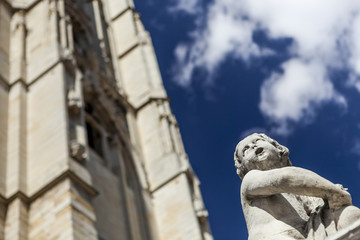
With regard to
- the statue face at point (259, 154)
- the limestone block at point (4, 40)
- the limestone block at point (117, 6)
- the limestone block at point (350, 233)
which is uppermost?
the limestone block at point (117, 6)

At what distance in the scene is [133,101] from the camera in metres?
19.8

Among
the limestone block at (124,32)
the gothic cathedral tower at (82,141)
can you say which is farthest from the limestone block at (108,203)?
the limestone block at (124,32)

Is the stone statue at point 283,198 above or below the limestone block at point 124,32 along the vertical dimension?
below

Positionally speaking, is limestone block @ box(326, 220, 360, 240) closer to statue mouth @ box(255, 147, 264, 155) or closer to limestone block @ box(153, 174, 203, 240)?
statue mouth @ box(255, 147, 264, 155)

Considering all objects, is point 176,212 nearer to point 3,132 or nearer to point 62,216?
point 3,132

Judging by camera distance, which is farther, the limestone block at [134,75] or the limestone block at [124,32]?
the limestone block at [124,32]

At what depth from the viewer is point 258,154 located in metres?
3.13

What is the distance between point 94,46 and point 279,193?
18422 millimetres

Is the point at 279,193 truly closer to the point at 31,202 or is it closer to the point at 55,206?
the point at 55,206

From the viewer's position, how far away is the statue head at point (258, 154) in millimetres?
3105

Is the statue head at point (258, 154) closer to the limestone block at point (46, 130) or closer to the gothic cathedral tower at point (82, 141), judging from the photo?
the gothic cathedral tower at point (82, 141)

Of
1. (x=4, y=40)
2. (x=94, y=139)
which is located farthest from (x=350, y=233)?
(x=4, y=40)

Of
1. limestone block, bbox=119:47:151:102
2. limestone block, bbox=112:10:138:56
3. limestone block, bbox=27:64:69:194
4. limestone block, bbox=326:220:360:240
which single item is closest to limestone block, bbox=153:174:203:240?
limestone block, bbox=27:64:69:194

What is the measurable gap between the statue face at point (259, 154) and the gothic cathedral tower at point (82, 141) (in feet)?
20.9
